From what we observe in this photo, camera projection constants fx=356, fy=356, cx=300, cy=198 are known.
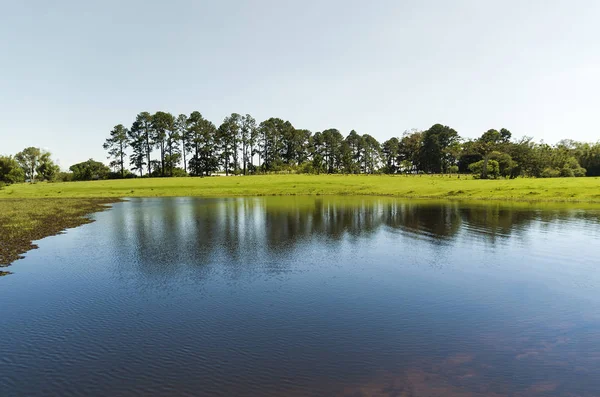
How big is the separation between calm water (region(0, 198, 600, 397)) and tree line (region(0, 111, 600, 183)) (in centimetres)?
9935

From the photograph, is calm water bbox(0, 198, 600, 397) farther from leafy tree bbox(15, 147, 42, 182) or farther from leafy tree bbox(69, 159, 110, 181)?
leafy tree bbox(15, 147, 42, 182)

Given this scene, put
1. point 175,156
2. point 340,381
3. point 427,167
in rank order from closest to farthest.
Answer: point 340,381
point 175,156
point 427,167

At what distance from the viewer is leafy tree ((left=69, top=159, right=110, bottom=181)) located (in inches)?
6102

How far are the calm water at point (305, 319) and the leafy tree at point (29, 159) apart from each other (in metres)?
181

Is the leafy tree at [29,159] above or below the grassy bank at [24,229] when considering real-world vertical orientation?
above

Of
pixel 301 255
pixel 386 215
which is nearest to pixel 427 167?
pixel 386 215

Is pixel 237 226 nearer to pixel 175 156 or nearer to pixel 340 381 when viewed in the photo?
pixel 340 381

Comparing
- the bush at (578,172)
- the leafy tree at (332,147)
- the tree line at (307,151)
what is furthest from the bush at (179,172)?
the bush at (578,172)

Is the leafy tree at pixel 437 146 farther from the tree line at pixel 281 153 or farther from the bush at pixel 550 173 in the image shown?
the bush at pixel 550 173

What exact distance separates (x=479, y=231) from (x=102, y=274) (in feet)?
107

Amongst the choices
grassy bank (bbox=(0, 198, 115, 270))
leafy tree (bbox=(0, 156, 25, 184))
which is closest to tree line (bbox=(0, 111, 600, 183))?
leafy tree (bbox=(0, 156, 25, 184))

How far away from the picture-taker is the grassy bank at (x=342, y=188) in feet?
238

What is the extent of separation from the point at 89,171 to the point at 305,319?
169m

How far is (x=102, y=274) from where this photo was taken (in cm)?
2184
